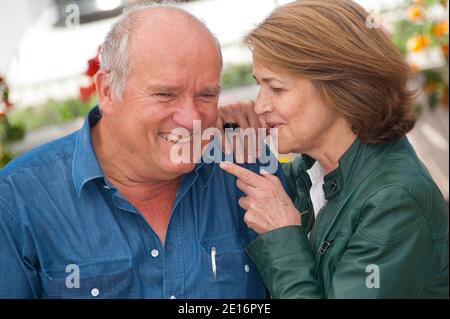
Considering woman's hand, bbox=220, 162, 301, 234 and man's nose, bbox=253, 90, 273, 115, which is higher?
man's nose, bbox=253, 90, 273, 115

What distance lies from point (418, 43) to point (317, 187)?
175 cm

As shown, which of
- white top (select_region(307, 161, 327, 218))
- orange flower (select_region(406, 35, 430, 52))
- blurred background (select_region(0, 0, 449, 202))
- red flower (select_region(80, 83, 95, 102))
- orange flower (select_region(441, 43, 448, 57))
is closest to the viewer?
white top (select_region(307, 161, 327, 218))

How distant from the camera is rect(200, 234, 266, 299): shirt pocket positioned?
2.14 m

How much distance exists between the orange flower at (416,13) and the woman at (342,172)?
69.1 inches

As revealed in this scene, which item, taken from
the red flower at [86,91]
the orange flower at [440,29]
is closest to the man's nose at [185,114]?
the red flower at [86,91]

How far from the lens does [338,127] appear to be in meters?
2.23

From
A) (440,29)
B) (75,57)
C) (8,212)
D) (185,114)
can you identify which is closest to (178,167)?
(185,114)

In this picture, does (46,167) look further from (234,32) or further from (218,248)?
(234,32)

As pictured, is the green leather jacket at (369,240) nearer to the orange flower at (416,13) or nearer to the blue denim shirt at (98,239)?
the blue denim shirt at (98,239)

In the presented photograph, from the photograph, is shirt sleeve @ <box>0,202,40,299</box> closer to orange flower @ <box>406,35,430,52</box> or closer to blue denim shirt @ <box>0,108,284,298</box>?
blue denim shirt @ <box>0,108,284,298</box>

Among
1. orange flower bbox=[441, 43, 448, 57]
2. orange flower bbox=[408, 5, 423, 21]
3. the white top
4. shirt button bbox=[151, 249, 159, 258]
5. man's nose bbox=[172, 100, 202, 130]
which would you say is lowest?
shirt button bbox=[151, 249, 159, 258]

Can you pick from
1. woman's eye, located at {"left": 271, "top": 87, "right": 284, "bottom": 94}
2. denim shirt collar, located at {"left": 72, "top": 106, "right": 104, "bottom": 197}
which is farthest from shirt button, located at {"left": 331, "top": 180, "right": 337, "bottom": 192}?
denim shirt collar, located at {"left": 72, "top": 106, "right": 104, "bottom": 197}

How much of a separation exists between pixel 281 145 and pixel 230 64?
2.49m
